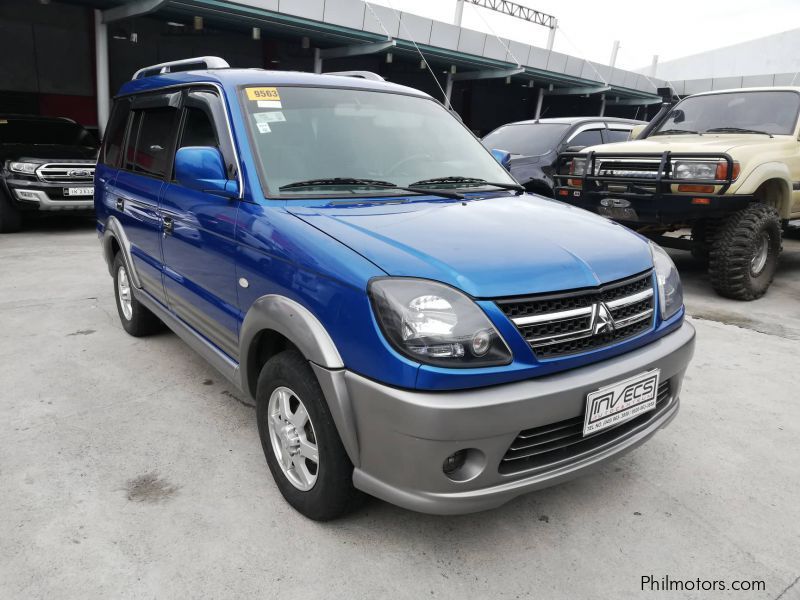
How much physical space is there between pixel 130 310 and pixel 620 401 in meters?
3.63

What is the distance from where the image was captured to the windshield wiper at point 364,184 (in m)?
2.61

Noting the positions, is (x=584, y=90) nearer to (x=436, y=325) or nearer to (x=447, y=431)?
(x=436, y=325)

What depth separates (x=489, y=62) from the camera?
20.2m

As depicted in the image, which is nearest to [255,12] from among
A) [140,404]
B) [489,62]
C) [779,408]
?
[489,62]

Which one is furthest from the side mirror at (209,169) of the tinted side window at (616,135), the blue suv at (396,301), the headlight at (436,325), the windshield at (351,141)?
the tinted side window at (616,135)

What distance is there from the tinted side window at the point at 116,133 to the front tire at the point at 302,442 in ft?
9.00

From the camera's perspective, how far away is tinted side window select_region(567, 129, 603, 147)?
7.93 meters

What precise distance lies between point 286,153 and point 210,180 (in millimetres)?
358

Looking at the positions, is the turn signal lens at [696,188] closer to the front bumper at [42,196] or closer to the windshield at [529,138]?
the windshield at [529,138]

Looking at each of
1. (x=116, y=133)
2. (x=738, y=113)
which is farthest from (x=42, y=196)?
(x=738, y=113)

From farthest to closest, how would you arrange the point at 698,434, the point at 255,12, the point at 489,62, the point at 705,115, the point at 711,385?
the point at 489,62, the point at 255,12, the point at 705,115, the point at 711,385, the point at 698,434

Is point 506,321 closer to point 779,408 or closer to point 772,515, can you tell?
point 772,515

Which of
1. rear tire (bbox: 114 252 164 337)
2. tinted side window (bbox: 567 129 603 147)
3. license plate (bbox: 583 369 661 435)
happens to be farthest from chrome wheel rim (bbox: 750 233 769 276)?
rear tire (bbox: 114 252 164 337)

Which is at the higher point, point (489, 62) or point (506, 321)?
point (489, 62)
